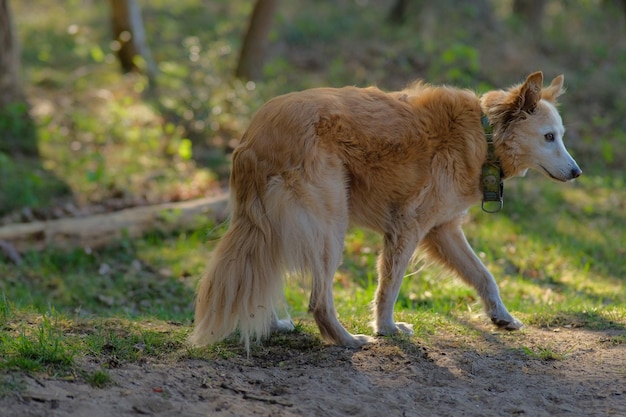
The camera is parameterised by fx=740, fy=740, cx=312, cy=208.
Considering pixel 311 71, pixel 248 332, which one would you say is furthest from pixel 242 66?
pixel 248 332

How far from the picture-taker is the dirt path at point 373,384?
381 cm

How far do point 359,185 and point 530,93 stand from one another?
1.51 m

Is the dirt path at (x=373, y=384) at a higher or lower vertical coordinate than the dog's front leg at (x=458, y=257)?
lower

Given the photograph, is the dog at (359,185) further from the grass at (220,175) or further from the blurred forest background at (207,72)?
the blurred forest background at (207,72)

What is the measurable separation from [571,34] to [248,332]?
50.0 feet

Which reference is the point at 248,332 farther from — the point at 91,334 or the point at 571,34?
the point at 571,34

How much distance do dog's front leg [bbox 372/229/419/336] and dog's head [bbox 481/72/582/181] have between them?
1008 mm

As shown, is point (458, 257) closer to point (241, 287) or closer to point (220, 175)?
point (241, 287)

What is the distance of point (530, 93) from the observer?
554 centimetres

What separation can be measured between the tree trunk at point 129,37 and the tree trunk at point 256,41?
1.67m

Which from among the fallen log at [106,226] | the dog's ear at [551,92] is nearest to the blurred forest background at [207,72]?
the fallen log at [106,226]

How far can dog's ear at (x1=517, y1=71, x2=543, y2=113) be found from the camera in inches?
214

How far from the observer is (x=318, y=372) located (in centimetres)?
454

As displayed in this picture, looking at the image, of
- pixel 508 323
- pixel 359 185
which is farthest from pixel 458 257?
pixel 359 185
